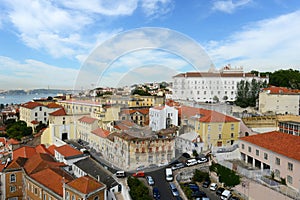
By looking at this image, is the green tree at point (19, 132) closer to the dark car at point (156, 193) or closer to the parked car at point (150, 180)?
the parked car at point (150, 180)

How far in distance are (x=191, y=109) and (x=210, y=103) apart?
1.38 meters

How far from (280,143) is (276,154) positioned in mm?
519

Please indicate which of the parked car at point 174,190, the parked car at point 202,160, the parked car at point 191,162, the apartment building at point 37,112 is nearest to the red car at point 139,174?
the parked car at point 174,190

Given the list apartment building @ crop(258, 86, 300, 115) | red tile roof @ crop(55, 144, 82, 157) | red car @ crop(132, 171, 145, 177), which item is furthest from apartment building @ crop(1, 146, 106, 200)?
apartment building @ crop(258, 86, 300, 115)

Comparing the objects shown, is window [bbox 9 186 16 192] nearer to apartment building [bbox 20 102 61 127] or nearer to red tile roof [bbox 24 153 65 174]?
red tile roof [bbox 24 153 65 174]

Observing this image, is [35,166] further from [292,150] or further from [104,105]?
[292,150]

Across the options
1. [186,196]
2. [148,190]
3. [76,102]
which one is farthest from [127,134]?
[76,102]

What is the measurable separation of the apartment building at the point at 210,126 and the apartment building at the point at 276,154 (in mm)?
1173

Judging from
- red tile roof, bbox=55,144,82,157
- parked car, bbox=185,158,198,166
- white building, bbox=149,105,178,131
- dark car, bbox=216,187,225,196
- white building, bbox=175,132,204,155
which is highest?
white building, bbox=149,105,178,131

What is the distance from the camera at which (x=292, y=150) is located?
222 inches

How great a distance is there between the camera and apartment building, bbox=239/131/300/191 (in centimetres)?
527

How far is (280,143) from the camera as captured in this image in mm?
6223

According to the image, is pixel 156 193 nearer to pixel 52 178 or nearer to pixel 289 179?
pixel 52 178

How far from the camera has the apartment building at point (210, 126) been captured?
761cm
